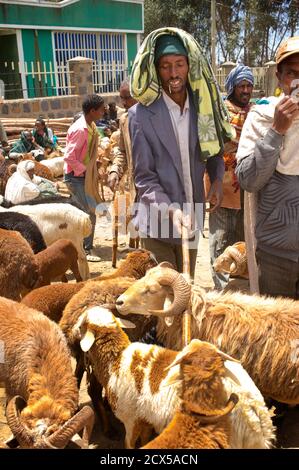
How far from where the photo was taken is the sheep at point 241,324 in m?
3.24

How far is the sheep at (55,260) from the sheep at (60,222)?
0.83 m

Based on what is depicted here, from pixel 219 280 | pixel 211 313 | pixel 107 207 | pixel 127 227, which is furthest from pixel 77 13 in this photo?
pixel 211 313

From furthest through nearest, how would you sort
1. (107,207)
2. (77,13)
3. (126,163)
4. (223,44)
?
1. (223,44)
2. (77,13)
3. (107,207)
4. (126,163)

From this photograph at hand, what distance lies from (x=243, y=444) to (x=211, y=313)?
39.0 inches

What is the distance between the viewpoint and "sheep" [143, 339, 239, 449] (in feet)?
8.16

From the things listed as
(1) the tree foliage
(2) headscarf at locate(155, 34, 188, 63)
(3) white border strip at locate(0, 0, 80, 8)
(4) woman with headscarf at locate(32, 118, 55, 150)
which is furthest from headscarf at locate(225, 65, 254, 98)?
(1) the tree foliage

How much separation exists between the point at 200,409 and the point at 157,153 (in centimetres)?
183

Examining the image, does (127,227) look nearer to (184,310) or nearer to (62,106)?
(184,310)

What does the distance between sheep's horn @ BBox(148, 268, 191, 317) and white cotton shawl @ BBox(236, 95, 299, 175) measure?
92cm

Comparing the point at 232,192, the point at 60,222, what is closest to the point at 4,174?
the point at 60,222

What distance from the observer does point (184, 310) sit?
Result: 3.37m

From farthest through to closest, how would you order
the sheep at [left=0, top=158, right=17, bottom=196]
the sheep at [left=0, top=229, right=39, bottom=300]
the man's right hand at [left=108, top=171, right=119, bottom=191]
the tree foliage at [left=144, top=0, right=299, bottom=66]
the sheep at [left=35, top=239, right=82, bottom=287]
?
the tree foliage at [left=144, top=0, right=299, bottom=66] < the sheep at [left=0, top=158, right=17, bottom=196] < the sheep at [left=35, top=239, right=82, bottom=287] < the sheep at [left=0, top=229, right=39, bottom=300] < the man's right hand at [left=108, top=171, right=119, bottom=191]

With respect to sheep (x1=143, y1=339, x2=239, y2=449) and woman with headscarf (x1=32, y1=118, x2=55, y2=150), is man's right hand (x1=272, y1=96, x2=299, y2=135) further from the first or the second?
woman with headscarf (x1=32, y1=118, x2=55, y2=150)

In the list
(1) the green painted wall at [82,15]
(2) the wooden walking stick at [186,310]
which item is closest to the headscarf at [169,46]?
(2) the wooden walking stick at [186,310]
